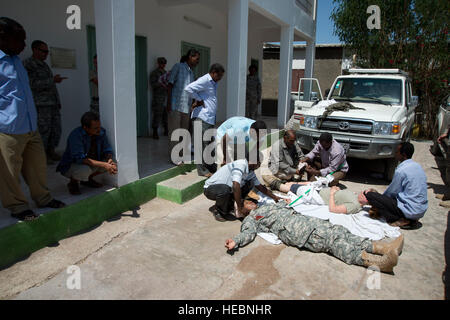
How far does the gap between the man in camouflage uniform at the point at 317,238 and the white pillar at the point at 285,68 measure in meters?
6.40

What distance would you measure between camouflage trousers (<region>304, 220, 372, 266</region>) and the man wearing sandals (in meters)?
2.28

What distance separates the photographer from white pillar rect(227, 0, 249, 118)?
237 inches

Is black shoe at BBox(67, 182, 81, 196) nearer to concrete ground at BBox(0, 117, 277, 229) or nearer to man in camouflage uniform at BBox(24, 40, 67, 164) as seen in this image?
concrete ground at BBox(0, 117, 277, 229)

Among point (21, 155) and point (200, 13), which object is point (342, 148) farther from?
point (200, 13)

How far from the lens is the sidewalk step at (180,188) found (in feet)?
14.6

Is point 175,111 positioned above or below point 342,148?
above

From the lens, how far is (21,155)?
2.94 meters

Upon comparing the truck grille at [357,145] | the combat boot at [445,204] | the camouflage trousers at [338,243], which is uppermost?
the truck grille at [357,145]

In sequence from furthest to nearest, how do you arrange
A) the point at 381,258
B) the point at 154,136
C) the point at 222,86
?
the point at 222,86, the point at 154,136, the point at 381,258

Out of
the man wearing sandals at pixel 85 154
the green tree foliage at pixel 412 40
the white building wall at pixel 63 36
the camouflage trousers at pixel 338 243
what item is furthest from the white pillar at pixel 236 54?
the green tree foliage at pixel 412 40

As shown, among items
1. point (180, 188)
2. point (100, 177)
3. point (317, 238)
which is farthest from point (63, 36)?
point (317, 238)

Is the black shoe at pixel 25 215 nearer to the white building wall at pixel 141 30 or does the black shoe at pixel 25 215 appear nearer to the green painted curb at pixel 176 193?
the green painted curb at pixel 176 193
